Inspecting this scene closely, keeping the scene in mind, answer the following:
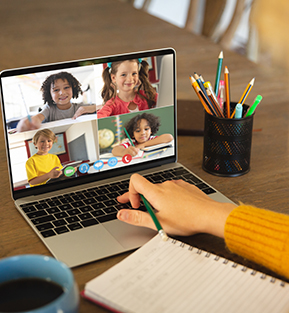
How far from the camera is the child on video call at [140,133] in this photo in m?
0.88

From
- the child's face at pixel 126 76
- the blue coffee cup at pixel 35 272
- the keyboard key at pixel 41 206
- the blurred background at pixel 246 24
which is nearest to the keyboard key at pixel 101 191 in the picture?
the keyboard key at pixel 41 206

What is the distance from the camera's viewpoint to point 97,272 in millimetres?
622

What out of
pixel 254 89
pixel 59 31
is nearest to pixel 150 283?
pixel 254 89

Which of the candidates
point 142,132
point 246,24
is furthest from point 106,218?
point 246,24

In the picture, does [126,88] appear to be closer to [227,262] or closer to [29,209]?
[29,209]

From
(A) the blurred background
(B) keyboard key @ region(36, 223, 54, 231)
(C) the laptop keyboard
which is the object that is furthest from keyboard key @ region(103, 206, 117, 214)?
(A) the blurred background

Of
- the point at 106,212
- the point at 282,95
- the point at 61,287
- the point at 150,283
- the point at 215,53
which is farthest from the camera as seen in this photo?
the point at 215,53

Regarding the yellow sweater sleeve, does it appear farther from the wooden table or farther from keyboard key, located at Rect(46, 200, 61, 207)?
keyboard key, located at Rect(46, 200, 61, 207)

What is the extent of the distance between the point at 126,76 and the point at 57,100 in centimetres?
16

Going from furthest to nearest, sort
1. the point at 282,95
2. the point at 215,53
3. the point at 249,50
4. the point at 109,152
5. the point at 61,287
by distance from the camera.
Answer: the point at 249,50 → the point at 215,53 → the point at 282,95 → the point at 109,152 → the point at 61,287

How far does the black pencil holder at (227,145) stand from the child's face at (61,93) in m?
0.31

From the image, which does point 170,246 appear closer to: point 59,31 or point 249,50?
point 59,31

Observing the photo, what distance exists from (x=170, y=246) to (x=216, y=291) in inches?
4.4

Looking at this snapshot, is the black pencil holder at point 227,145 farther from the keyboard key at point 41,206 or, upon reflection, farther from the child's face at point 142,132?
the keyboard key at point 41,206
